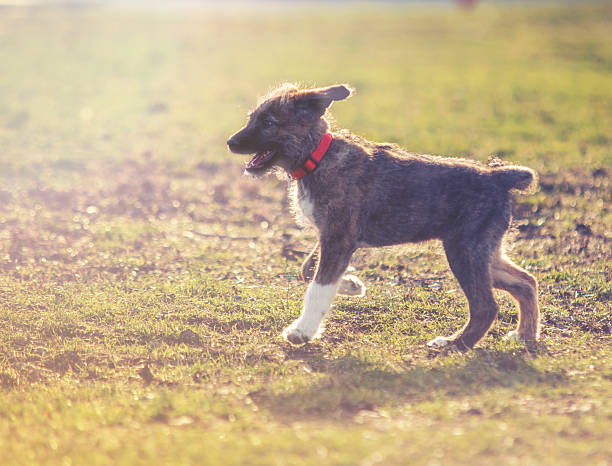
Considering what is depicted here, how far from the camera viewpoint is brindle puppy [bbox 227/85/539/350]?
5.71 m

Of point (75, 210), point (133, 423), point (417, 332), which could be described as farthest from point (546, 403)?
point (75, 210)

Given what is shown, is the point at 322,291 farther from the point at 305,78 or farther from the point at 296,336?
the point at 305,78

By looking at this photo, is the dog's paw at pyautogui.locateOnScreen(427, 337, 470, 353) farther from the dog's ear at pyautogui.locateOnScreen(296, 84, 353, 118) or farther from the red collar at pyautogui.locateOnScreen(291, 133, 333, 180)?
the dog's ear at pyautogui.locateOnScreen(296, 84, 353, 118)

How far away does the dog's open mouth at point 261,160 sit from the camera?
6027 millimetres

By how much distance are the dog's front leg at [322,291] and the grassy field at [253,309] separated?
0.81 feet

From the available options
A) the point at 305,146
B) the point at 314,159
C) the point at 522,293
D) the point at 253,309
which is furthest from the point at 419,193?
the point at 253,309

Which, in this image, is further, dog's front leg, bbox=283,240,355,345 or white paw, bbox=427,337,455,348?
white paw, bbox=427,337,455,348

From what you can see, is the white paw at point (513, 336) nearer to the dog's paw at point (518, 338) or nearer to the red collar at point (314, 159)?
the dog's paw at point (518, 338)

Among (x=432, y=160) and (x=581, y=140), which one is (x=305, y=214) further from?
(x=581, y=140)

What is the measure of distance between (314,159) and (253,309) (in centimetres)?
186

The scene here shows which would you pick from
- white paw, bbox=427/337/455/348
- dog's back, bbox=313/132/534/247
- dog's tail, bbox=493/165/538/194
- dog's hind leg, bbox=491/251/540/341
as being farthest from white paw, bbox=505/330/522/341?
dog's tail, bbox=493/165/538/194

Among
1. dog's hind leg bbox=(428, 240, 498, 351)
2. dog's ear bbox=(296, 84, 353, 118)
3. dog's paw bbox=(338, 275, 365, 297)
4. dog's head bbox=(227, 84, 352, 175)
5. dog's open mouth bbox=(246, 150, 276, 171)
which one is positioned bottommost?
dog's paw bbox=(338, 275, 365, 297)

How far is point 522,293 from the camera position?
5.98 meters

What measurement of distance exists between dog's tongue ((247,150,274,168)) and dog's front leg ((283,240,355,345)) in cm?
96
